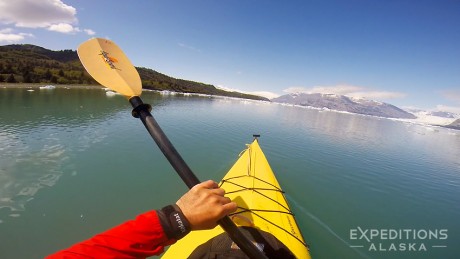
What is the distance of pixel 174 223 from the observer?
1.15 m

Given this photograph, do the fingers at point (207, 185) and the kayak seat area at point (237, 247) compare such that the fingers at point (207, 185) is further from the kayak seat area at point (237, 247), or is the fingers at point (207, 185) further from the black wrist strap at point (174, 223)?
the kayak seat area at point (237, 247)

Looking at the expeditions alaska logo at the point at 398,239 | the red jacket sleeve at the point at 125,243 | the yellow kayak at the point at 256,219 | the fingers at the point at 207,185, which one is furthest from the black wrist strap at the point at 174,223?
the expeditions alaska logo at the point at 398,239

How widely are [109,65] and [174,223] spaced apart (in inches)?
73.2

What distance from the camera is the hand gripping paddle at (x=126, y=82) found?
1.36 metres

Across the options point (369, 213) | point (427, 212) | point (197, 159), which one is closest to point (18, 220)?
point (197, 159)

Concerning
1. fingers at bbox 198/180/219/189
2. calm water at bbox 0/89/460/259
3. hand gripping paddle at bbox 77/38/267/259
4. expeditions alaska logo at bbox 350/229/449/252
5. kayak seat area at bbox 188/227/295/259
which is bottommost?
expeditions alaska logo at bbox 350/229/449/252

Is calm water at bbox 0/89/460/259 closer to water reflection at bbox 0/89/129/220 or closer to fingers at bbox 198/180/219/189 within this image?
water reflection at bbox 0/89/129/220

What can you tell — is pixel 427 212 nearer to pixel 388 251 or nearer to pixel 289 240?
pixel 388 251

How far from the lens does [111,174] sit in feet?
33.0

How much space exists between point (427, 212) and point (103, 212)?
45.3 feet

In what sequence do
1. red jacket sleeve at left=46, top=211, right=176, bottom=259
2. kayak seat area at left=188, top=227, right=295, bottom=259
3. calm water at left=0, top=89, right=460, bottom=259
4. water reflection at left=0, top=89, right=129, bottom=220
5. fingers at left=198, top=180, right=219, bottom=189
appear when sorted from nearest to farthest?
red jacket sleeve at left=46, top=211, right=176, bottom=259 < fingers at left=198, top=180, right=219, bottom=189 < kayak seat area at left=188, top=227, right=295, bottom=259 < calm water at left=0, top=89, right=460, bottom=259 < water reflection at left=0, top=89, right=129, bottom=220

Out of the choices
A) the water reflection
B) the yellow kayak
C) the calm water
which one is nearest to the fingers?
the yellow kayak

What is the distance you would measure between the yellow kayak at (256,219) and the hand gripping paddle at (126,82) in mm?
2724

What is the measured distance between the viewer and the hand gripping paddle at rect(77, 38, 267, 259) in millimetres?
1361
